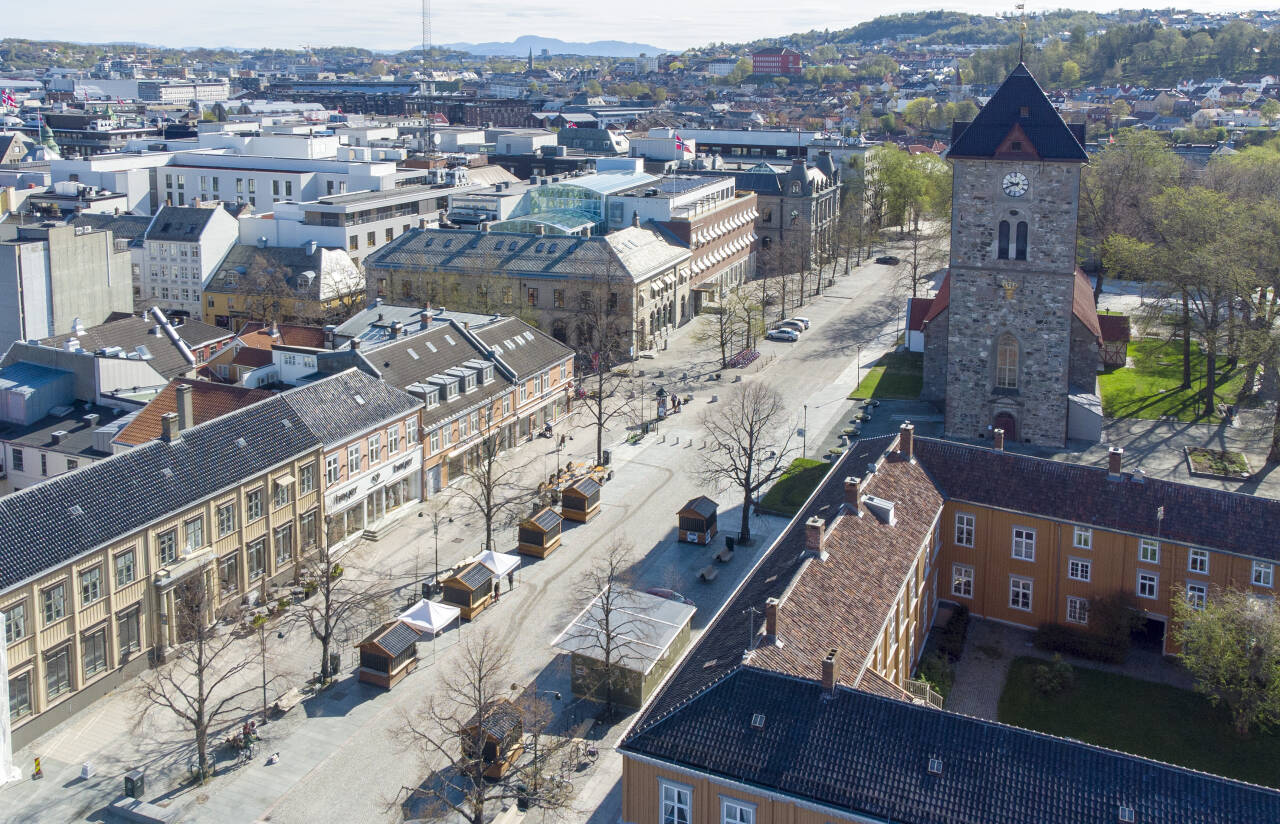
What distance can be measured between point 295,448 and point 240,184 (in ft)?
300

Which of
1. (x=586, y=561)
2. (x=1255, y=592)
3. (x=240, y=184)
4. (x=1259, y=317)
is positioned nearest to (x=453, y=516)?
(x=586, y=561)

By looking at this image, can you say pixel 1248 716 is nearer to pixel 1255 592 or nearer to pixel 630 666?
pixel 1255 592

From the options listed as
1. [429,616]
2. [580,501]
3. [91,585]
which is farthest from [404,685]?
[580,501]

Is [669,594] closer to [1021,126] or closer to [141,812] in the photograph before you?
[141,812]

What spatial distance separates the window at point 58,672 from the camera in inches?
1731

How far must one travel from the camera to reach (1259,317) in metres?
78.9

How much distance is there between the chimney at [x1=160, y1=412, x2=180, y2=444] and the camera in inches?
2008

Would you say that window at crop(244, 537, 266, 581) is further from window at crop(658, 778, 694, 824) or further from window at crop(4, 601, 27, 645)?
window at crop(658, 778, 694, 824)

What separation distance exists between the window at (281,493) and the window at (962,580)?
3054 centimetres

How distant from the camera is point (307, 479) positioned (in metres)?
57.2

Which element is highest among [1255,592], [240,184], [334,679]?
[240,184]

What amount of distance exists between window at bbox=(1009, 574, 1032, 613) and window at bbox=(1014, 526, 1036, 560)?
3.34 ft

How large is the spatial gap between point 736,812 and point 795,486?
3607 centimetres

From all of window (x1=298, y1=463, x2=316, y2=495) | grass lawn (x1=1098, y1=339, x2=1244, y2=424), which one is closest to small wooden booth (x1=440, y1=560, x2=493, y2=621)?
window (x1=298, y1=463, x2=316, y2=495)
